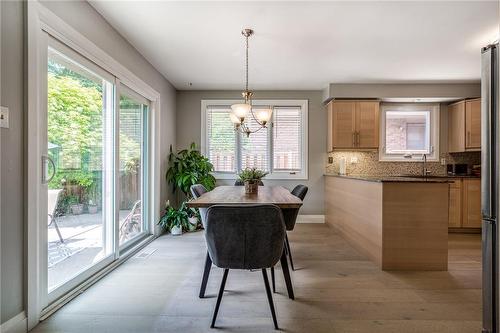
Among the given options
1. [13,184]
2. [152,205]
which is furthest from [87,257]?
[152,205]

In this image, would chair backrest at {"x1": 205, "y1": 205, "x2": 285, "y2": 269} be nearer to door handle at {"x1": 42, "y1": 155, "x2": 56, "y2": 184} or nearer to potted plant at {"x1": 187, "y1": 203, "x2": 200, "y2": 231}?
door handle at {"x1": 42, "y1": 155, "x2": 56, "y2": 184}

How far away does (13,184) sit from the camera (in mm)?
1688

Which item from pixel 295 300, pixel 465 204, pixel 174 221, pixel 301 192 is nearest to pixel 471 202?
pixel 465 204

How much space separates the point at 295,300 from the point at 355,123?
349 centimetres

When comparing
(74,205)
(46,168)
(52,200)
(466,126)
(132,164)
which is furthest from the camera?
(466,126)

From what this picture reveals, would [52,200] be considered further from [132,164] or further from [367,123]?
[367,123]

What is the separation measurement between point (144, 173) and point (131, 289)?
1.96 m

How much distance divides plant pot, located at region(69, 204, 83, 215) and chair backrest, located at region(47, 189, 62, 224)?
0.21m

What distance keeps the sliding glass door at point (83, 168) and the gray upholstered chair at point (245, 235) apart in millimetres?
1285

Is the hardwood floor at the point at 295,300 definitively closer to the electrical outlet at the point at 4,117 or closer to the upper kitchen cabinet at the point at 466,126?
the electrical outlet at the point at 4,117

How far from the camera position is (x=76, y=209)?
2.49m

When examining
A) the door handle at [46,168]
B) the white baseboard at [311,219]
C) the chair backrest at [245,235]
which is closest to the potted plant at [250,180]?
the chair backrest at [245,235]

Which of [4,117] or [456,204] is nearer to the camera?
[4,117]

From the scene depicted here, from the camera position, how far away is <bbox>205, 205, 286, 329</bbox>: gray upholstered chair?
1.69 metres
